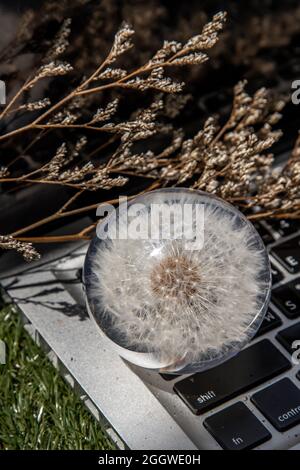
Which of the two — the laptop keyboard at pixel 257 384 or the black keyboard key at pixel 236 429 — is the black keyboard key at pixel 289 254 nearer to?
the laptop keyboard at pixel 257 384

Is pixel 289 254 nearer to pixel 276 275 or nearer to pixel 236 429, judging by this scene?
pixel 276 275

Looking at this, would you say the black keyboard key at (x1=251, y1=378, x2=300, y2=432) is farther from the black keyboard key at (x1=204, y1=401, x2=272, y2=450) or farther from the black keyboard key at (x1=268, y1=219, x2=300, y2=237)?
the black keyboard key at (x1=268, y1=219, x2=300, y2=237)

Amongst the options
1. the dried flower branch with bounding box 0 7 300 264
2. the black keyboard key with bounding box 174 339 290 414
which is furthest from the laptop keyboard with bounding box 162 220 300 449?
the dried flower branch with bounding box 0 7 300 264

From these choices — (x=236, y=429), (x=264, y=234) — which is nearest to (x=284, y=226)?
(x=264, y=234)

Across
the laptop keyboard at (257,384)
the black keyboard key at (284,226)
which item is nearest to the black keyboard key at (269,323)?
the laptop keyboard at (257,384)

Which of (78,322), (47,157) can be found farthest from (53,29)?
(78,322)

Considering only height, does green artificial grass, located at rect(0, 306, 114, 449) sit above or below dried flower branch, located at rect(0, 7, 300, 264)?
below
